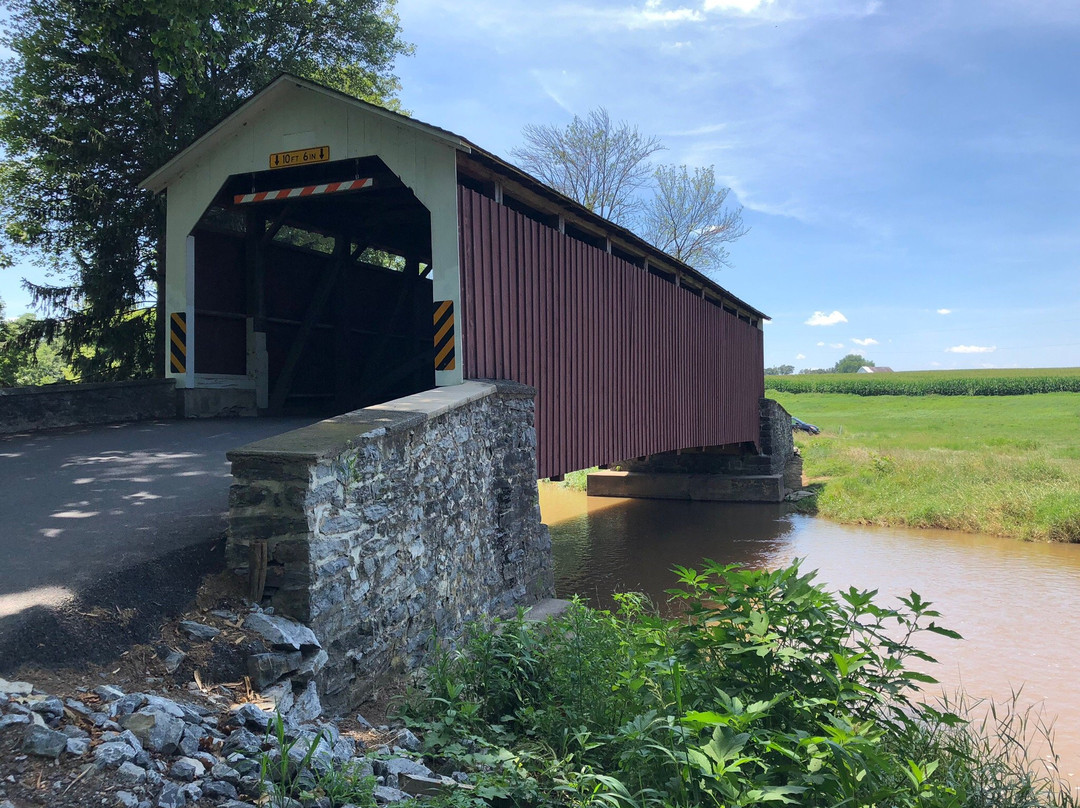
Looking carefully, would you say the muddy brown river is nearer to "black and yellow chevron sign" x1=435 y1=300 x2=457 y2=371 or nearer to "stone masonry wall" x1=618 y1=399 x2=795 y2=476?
"stone masonry wall" x1=618 y1=399 x2=795 y2=476

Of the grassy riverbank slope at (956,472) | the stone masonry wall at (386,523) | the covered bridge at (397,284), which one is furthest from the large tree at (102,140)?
the grassy riverbank slope at (956,472)

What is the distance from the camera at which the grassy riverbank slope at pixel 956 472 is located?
43.8 ft

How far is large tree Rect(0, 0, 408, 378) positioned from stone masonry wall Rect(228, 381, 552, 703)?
26.1 ft

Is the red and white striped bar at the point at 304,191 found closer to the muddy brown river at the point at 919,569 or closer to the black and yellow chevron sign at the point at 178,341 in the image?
→ the black and yellow chevron sign at the point at 178,341

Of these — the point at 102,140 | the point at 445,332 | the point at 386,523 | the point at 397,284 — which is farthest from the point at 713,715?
the point at 102,140

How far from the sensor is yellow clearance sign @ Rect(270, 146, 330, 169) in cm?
682

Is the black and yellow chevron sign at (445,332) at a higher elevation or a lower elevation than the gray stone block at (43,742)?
higher

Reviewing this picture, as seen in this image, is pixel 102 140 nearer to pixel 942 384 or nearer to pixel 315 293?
pixel 315 293

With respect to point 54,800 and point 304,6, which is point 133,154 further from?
point 54,800

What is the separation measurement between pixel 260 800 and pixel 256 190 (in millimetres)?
6752

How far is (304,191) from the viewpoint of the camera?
23.6ft

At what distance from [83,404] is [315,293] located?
2.87 metres

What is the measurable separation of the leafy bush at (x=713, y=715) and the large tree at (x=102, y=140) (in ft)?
32.5

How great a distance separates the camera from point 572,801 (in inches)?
104
